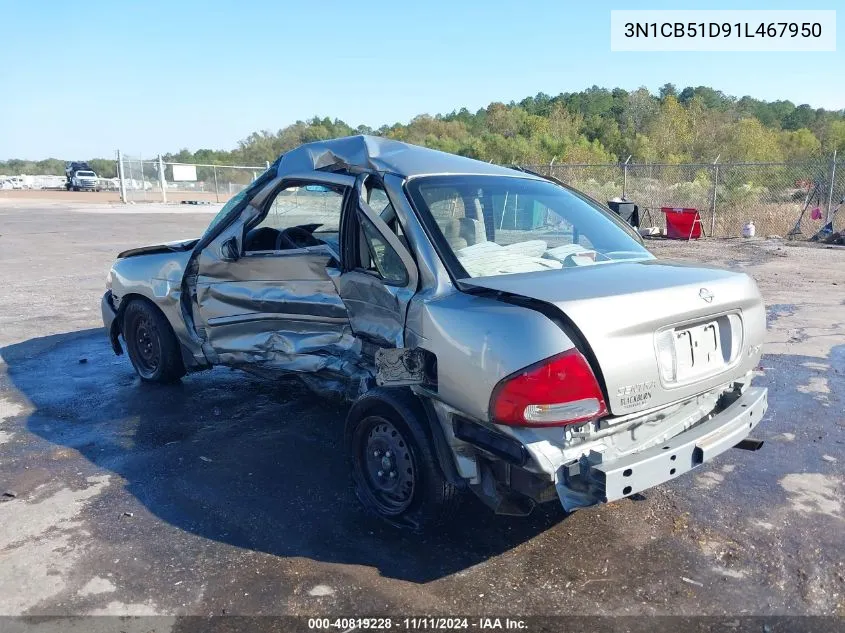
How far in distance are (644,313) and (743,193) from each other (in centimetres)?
2071

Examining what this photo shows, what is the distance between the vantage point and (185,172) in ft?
127

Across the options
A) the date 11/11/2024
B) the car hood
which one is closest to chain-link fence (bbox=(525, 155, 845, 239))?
the car hood

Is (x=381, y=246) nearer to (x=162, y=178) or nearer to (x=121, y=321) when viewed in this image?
(x=121, y=321)

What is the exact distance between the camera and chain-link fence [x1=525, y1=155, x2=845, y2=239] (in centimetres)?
1731

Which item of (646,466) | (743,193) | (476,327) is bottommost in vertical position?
(646,466)

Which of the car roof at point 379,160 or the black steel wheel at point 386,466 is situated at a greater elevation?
the car roof at point 379,160

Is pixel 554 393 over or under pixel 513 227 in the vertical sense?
under

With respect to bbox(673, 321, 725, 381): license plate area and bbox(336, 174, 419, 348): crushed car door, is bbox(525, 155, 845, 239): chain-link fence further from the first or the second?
bbox(673, 321, 725, 381): license plate area

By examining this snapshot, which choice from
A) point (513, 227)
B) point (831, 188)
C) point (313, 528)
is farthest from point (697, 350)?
point (831, 188)

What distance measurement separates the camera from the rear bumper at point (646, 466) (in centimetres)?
255

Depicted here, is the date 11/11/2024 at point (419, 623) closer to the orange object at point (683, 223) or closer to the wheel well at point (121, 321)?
the wheel well at point (121, 321)

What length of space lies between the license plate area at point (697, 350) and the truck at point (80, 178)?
60894 millimetres

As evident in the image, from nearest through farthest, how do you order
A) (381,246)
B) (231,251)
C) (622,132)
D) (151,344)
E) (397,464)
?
(397,464) → (381,246) → (231,251) → (151,344) → (622,132)

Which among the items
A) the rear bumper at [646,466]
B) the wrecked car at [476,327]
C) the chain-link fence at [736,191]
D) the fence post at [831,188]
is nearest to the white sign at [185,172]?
the chain-link fence at [736,191]
